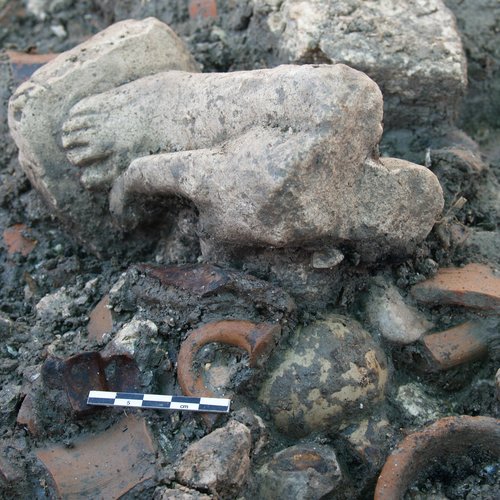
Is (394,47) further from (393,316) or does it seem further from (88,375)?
(88,375)

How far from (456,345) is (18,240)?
1.53m

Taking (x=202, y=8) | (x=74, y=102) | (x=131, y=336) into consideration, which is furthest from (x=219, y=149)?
(x=202, y=8)

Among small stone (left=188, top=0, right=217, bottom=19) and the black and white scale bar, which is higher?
small stone (left=188, top=0, right=217, bottom=19)

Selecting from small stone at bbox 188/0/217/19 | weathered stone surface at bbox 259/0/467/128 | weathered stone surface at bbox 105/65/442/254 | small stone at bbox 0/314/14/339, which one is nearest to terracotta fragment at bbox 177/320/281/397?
weathered stone surface at bbox 105/65/442/254

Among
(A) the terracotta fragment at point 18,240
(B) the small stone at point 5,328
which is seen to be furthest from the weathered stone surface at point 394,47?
(B) the small stone at point 5,328

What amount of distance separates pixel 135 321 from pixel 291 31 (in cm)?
122

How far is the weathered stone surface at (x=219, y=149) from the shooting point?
6.50 ft

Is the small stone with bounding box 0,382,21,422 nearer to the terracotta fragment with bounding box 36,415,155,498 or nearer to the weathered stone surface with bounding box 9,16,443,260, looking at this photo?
the terracotta fragment with bounding box 36,415,155,498

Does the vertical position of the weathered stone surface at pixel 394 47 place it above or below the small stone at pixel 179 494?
above

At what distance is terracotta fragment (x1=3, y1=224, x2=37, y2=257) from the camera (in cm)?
272

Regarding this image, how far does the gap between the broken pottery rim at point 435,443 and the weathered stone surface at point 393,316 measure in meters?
0.32

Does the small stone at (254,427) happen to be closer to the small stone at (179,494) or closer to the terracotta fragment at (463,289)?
the small stone at (179,494)

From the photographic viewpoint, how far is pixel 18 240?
2740 millimetres

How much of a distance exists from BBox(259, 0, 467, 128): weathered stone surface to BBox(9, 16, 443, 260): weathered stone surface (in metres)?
0.45
